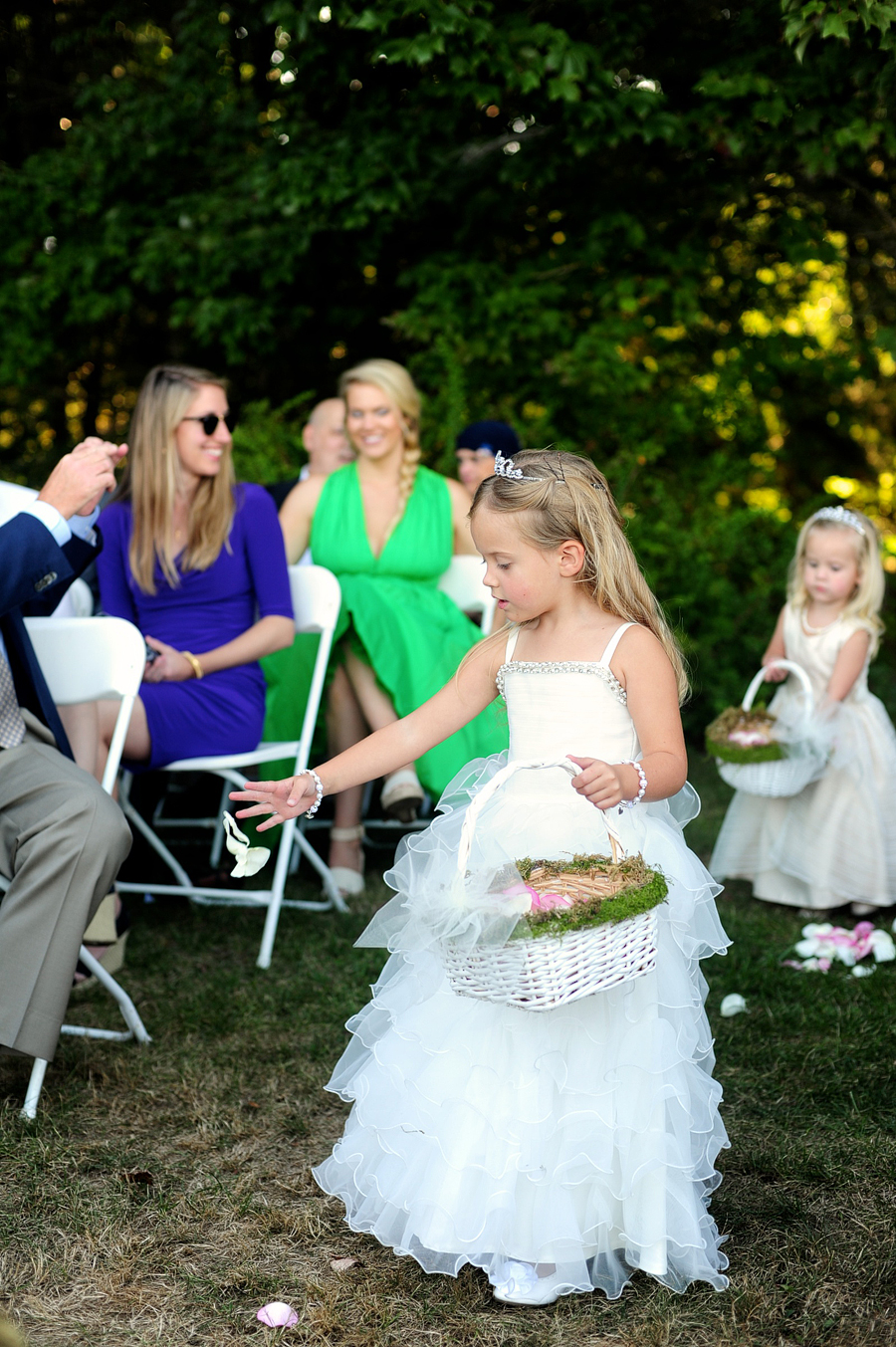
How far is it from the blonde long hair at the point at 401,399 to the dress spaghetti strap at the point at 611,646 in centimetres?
262

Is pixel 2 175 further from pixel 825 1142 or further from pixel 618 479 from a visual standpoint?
pixel 825 1142

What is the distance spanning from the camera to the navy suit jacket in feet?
9.04

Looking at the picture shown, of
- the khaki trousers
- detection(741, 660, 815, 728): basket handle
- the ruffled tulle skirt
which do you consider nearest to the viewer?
the ruffled tulle skirt

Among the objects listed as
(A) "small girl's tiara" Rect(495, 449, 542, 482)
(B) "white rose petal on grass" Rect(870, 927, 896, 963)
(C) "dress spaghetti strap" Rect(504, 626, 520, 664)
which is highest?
(A) "small girl's tiara" Rect(495, 449, 542, 482)

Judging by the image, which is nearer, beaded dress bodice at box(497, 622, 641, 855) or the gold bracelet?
beaded dress bodice at box(497, 622, 641, 855)

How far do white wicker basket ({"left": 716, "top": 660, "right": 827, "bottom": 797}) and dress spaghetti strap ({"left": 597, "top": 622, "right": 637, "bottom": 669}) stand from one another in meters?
1.83

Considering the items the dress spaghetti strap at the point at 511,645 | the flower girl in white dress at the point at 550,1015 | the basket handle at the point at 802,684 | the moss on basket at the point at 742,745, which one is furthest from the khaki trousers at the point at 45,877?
the basket handle at the point at 802,684

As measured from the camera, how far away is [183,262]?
6715 mm

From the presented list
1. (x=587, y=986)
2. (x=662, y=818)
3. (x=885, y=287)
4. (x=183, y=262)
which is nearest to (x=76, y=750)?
(x=662, y=818)

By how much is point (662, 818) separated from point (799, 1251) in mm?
801

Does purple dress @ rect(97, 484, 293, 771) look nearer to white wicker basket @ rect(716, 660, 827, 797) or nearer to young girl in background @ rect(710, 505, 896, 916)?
white wicker basket @ rect(716, 660, 827, 797)

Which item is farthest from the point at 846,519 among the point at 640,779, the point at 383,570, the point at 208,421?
the point at 640,779

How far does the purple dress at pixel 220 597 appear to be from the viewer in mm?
4027

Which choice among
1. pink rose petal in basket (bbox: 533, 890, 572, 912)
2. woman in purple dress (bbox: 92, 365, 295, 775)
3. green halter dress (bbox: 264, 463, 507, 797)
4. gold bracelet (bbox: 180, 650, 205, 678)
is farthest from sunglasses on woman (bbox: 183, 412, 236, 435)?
pink rose petal in basket (bbox: 533, 890, 572, 912)
